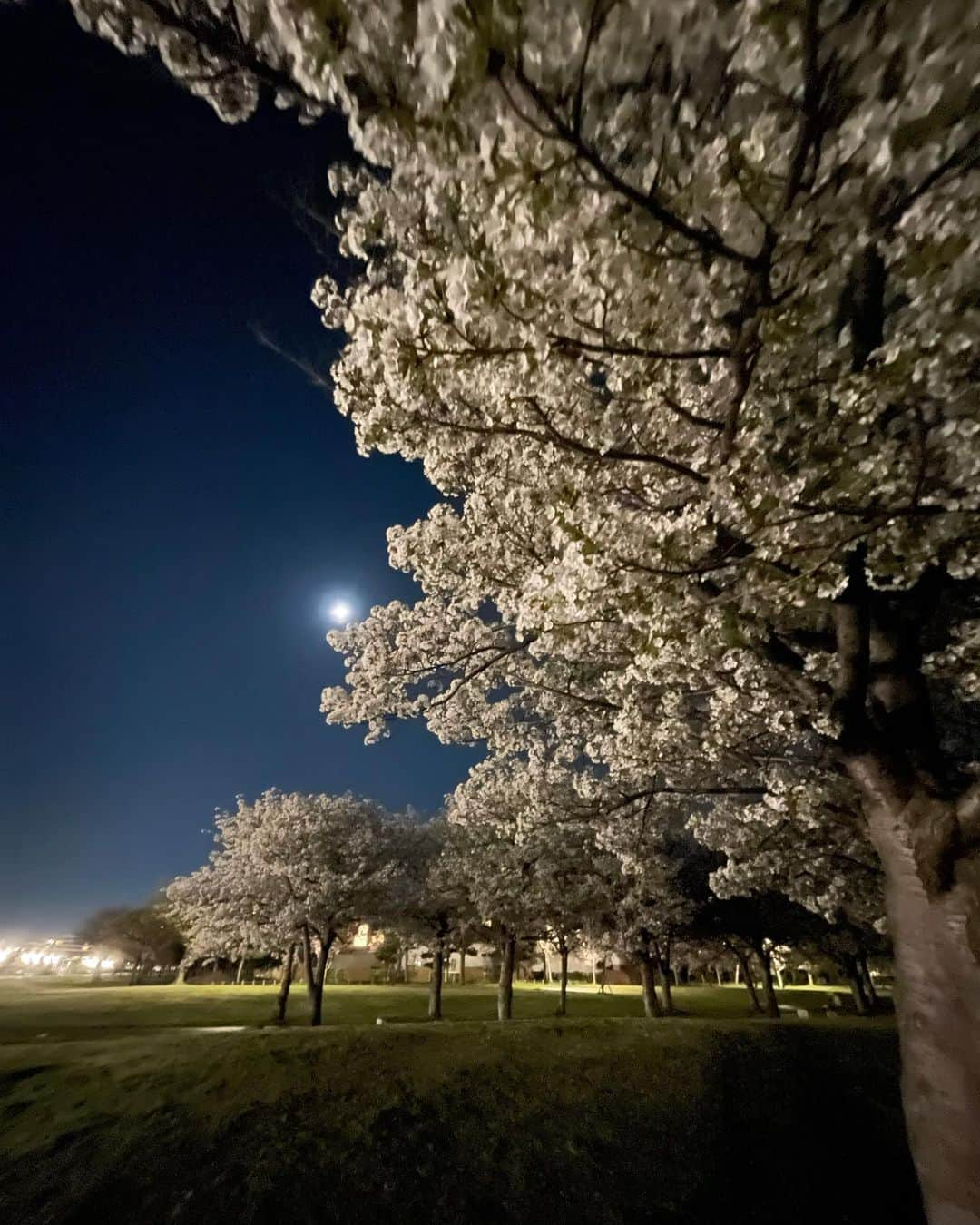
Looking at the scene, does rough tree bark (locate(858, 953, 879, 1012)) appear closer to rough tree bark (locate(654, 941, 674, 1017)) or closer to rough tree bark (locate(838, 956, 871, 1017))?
rough tree bark (locate(838, 956, 871, 1017))

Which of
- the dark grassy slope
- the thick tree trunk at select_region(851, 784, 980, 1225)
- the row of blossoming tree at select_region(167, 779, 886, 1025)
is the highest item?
the row of blossoming tree at select_region(167, 779, 886, 1025)

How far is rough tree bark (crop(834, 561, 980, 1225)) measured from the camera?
5457mm

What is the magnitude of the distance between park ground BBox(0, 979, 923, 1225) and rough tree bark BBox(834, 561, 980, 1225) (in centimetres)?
665

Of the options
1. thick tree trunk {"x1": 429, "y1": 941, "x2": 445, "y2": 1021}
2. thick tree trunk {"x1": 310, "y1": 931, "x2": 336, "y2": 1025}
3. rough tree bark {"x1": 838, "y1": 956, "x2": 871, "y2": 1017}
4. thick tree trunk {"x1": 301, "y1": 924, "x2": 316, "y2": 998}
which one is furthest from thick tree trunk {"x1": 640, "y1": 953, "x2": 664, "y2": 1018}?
thick tree trunk {"x1": 301, "y1": 924, "x2": 316, "y2": 998}

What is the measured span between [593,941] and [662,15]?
42.4 metres

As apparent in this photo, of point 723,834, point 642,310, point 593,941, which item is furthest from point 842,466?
point 593,941

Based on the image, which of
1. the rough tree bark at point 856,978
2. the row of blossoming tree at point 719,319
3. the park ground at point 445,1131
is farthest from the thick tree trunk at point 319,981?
the rough tree bark at point 856,978

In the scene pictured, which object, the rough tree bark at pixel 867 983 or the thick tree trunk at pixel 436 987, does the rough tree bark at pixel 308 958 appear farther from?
the rough tree bark at pixel 867 983

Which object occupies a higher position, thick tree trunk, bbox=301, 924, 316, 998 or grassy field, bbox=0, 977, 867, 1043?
thick tree trunk, bbox=301, 924, 316, 998

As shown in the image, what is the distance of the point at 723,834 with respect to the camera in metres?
15.8

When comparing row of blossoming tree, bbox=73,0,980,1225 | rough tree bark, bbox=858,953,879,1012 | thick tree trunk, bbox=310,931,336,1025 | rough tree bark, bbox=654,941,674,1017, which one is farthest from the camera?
rough tree bark, bbox=858,953,879,1012

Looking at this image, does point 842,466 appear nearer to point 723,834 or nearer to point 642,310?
point 642,310

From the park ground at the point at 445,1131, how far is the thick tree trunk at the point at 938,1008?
21.1 ft

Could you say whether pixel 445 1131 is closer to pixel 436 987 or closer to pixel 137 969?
pixel 436 987
